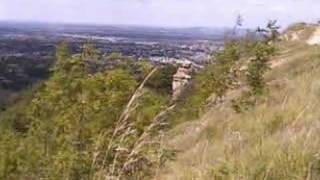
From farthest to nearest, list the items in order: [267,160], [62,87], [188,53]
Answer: [62,87]
[188,53]
[267,160]

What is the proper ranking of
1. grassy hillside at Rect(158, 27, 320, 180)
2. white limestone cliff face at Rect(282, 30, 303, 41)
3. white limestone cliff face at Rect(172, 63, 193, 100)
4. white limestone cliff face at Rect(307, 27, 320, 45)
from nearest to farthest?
1. grassy hillside at Rect(158, 27, 320, 180)
2. white limestone cliff face at Rect(307, 27, 320, 45)
3. white limestone cliff face at Rect(282, 30, 303, 41)
4. white limestone cliff face at Rect(172, 63, 193, 100)

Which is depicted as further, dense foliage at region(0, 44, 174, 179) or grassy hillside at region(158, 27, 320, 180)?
dense foliage at region(0, 44, 174, 179)

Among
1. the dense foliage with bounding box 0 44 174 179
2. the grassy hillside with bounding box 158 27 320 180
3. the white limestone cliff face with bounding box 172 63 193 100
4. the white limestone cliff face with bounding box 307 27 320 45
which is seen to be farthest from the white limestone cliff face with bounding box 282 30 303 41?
the grassy hillside with bounding box 158 27 320 180

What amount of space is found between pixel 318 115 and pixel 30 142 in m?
16.5

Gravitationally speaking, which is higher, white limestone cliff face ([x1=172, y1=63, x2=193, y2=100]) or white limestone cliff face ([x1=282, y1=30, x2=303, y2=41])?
white limestone cliff face ([x1=282, y1=30, x2=303, y2=41])

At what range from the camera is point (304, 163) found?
3260mm

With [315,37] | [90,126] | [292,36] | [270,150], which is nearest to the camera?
[270,150]

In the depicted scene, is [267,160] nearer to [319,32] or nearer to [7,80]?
[319,32]

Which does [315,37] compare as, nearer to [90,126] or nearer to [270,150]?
[90,126]

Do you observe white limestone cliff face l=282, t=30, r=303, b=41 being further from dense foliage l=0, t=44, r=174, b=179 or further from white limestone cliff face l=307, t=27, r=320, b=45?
dense foliage l=0, t=44, r=174, b=179

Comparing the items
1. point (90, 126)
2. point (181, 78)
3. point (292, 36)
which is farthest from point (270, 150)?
point (181, 78)

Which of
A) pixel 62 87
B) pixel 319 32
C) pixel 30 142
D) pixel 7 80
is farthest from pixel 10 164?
pixel 7 80

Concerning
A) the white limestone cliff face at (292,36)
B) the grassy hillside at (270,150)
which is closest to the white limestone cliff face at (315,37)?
the white limestone cliff face at (292,36)

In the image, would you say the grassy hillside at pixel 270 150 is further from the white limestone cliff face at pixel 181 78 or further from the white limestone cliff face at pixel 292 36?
the white limestone cliff face at pixel 181 78
